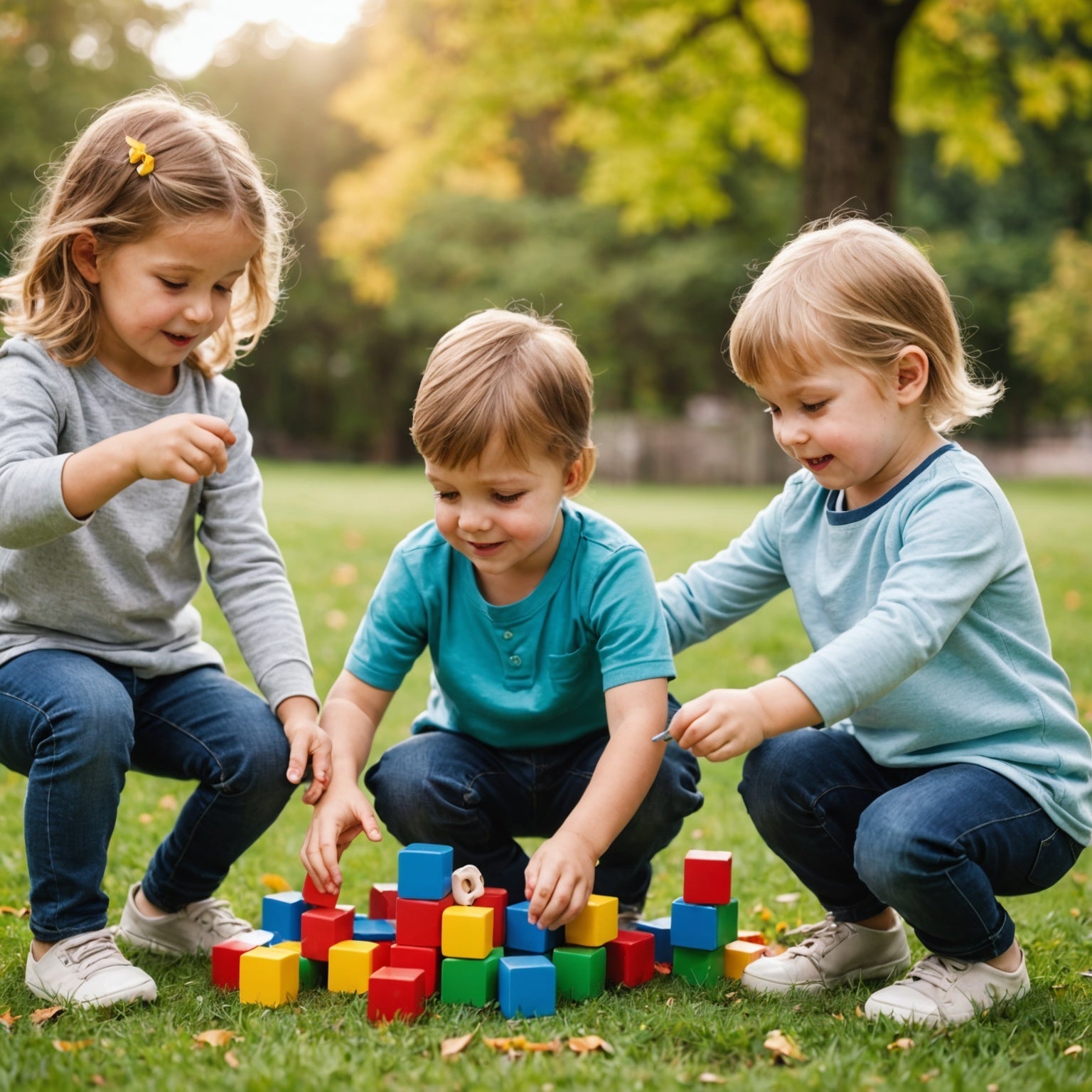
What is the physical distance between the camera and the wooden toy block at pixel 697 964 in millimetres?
2531

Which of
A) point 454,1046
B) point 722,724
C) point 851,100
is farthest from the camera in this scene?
point 851,100

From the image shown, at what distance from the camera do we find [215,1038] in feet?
6.88

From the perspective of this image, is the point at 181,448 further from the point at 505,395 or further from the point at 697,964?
the point at 697,964

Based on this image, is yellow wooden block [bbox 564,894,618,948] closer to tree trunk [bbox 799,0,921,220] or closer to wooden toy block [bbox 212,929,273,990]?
wooden toy block [bbox 212,929,273,990]

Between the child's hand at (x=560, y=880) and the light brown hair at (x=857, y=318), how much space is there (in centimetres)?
101

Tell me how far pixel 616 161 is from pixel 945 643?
11.3 m

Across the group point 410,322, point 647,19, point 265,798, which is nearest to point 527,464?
point 265,798

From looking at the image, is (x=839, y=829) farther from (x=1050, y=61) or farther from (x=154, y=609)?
(x=1050, y=61)

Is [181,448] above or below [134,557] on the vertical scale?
above

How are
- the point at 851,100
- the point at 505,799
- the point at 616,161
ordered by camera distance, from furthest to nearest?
the point at 616,161 < the point at 851,100 < the point at 505,799

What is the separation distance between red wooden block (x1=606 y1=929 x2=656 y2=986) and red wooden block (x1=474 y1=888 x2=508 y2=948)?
0.72ft

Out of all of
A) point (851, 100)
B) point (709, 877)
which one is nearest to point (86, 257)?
point (709, 877)

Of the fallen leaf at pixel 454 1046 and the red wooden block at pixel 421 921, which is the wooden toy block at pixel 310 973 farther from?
the fallen leaf at pixel 454 1046

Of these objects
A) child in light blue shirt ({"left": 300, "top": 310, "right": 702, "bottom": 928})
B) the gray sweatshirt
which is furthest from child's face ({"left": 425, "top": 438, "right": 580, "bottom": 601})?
the gray sweatshirt
